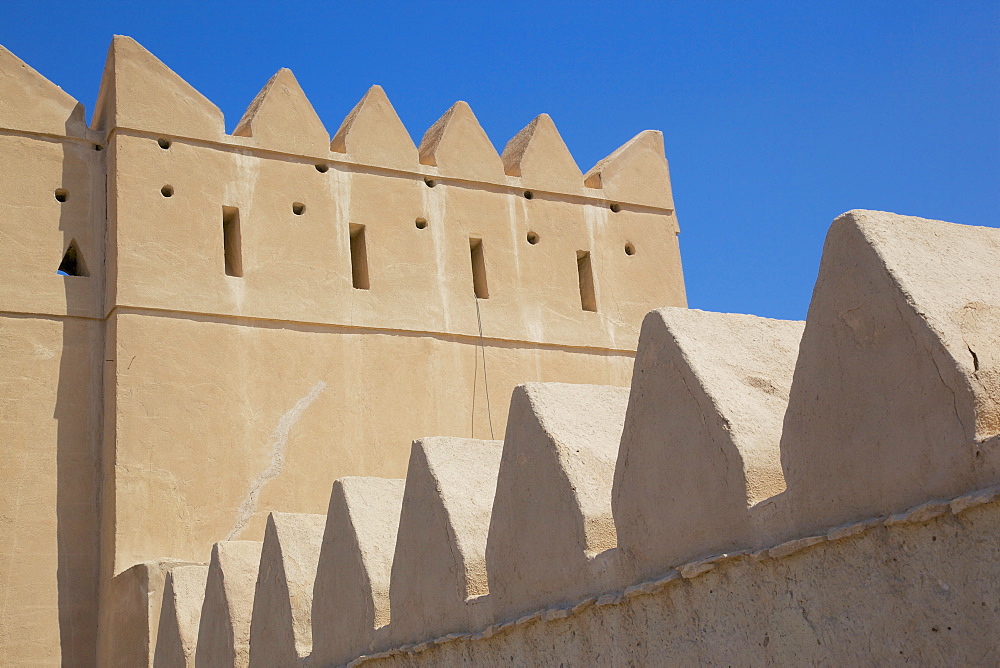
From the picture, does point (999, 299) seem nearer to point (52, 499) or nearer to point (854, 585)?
point (854, 585)

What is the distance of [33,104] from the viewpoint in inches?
351

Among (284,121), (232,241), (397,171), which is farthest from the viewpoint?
(397,171)

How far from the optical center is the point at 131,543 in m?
8.00

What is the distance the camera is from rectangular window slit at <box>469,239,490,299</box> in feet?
32.6

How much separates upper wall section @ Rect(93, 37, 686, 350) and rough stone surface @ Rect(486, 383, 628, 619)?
481 centimetres

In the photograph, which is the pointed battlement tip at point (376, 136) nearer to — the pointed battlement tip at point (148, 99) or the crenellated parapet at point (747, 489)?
the pointed battlement tip at point (148, 99)

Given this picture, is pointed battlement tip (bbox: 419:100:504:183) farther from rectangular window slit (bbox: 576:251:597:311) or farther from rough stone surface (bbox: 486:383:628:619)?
rough stone surface (bbox: 486:383:628:619)

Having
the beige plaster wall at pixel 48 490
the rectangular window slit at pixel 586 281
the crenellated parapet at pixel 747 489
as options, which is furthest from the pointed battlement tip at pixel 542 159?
the crenellated parapet at pixel 747 489

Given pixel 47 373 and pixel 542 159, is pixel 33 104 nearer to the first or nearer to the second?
pixel 47 373

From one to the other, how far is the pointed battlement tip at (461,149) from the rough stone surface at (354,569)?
4.77 m

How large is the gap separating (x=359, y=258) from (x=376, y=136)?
3.50ft

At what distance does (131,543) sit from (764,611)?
5.74m

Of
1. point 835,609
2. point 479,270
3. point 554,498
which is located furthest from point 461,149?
point 835,609

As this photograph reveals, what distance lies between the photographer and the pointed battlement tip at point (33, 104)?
28.9ft
